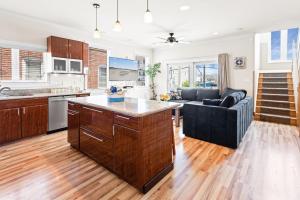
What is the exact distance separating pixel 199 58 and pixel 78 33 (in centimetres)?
434

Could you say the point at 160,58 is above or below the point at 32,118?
above

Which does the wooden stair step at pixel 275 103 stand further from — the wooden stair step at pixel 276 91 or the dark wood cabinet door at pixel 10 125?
the dark wood cabinet door at pixel 10 125

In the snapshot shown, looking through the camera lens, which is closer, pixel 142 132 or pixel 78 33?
pixel 142 132

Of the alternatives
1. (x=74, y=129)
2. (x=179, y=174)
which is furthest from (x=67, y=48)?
(x=179, y=174)

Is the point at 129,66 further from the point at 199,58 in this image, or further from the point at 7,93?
the point at 7,93

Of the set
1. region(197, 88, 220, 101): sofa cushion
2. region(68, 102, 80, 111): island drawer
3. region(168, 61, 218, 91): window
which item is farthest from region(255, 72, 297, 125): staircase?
region(68, 102, 80, 111): island drawer

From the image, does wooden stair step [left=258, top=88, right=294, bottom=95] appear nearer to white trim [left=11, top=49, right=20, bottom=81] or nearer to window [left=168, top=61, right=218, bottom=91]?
window [left=168, top=61, right=218, bottom=91]

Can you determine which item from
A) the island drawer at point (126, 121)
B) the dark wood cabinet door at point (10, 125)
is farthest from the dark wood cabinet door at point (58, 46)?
the island drawer at point (126, 121)

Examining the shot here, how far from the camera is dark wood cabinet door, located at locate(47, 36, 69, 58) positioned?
4055 millimetres

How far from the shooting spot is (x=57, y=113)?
3.96m

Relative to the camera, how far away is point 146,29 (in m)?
4.95

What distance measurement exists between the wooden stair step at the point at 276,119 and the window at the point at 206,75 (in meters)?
1.83

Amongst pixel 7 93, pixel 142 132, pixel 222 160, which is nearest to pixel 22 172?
pixel 142 132

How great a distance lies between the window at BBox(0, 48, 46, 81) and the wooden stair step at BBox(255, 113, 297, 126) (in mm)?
Answer: 6391
